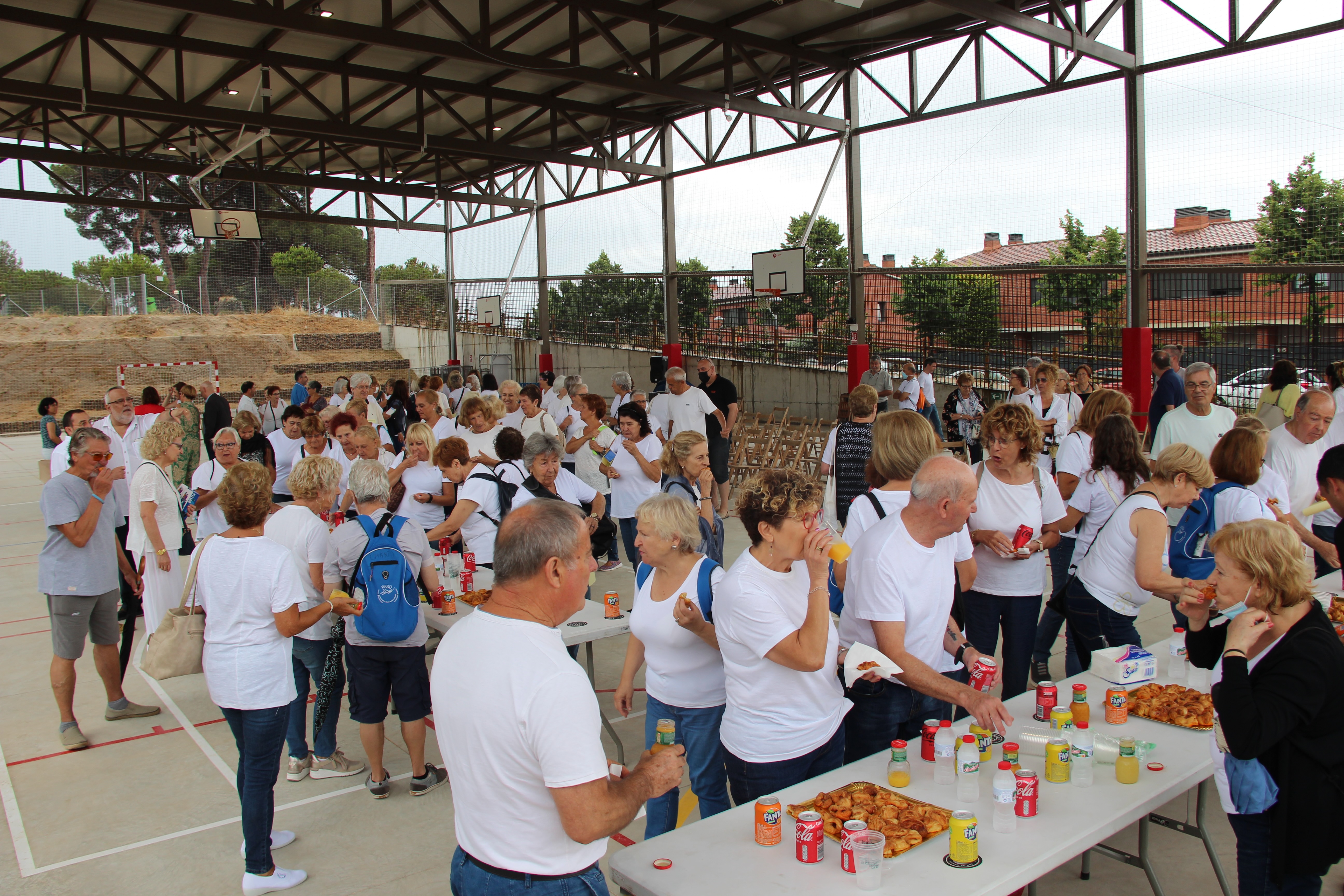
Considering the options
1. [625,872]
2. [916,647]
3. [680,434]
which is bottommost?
[625,872]

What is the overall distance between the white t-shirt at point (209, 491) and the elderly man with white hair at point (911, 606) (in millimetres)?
4170

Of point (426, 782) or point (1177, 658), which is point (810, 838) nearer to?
point (1177, 658)

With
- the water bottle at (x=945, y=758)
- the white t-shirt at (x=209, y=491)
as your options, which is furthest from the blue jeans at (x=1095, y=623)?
the white t-shirt at (x=209, y=491)

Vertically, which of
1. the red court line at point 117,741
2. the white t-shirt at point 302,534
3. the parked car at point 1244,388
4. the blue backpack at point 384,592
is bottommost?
the red court line at point 117,741

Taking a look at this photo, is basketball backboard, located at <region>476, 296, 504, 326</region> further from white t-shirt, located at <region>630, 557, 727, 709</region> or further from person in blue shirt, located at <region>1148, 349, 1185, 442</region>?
white t-shirt, located at <region>630, 557, 727, 709</region>

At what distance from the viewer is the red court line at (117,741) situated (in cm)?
458

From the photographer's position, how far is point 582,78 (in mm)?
10836

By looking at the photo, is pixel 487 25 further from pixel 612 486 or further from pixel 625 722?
pixel 625 722

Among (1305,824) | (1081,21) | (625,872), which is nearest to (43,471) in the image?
(625,872)

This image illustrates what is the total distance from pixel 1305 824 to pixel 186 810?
437 centimetres

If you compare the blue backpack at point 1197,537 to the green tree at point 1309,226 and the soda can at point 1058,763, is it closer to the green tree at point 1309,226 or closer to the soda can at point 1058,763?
the soda can at point 1058,763

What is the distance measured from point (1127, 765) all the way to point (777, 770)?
0.99 metres

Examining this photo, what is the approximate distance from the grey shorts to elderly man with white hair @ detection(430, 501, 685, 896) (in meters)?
3.67

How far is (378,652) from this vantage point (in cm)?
386
